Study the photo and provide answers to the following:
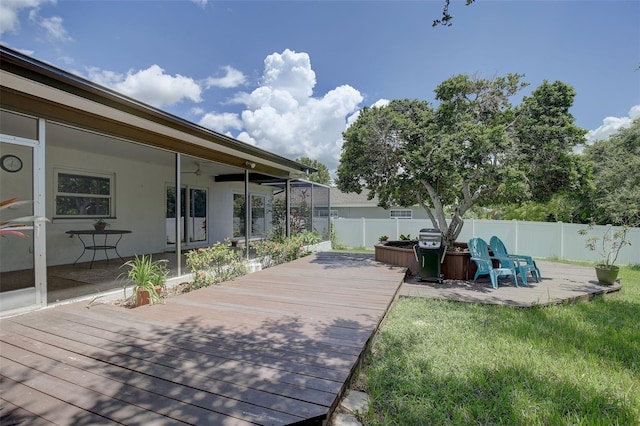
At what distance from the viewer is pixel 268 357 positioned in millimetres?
2590

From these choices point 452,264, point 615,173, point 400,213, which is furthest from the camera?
point 400,213

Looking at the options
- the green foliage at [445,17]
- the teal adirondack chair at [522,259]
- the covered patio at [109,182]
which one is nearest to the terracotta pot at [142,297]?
the covered patio at [109,182]

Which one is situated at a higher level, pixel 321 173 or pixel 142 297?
pixel 321 173

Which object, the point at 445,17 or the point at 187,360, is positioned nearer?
the point at 187,360

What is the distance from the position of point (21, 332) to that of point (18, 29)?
558 cm

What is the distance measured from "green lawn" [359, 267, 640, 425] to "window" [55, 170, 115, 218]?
24.4 feet

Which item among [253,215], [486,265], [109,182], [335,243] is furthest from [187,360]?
[335,243]

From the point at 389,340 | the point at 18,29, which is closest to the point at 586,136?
the point at 389,340

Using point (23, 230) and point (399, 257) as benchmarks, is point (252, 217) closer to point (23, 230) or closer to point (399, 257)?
point (399, 257)

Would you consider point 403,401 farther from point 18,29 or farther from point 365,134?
A: point 18,29

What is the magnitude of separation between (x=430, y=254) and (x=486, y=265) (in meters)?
1.13

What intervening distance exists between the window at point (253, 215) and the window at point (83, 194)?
182 inches

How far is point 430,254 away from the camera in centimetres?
645

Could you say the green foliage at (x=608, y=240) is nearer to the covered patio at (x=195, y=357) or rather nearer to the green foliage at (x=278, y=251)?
the covered patio at (x=195, y=357)
